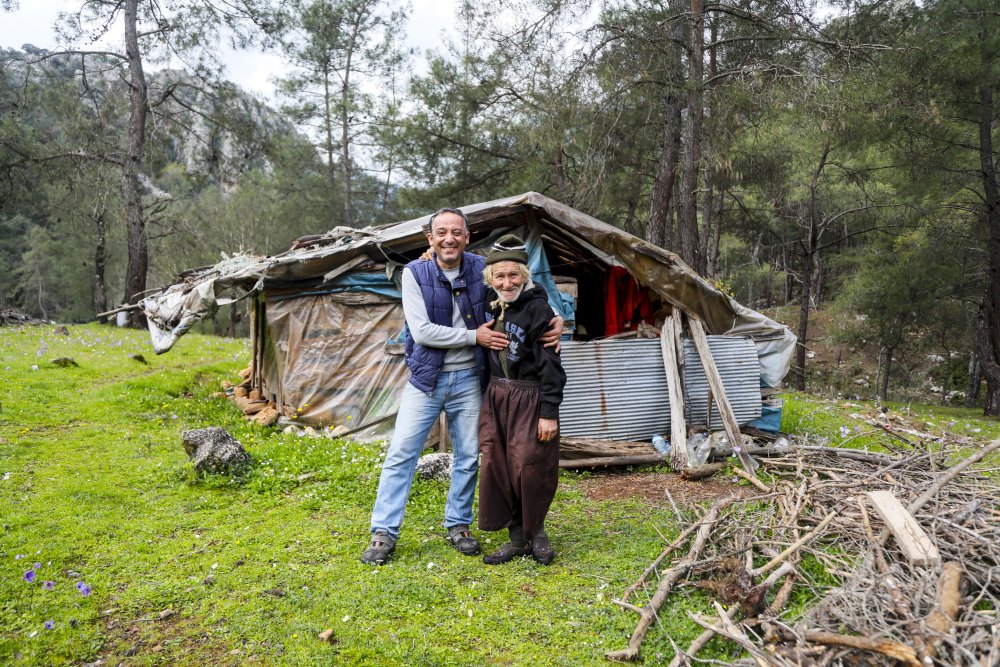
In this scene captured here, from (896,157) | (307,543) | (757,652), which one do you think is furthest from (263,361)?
(896,157)

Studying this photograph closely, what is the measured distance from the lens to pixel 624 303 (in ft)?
23.2

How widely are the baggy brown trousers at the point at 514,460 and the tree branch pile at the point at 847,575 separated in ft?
2.31

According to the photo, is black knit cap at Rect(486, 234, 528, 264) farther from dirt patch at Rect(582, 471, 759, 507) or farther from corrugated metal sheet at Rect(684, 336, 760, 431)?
corrugated metal sheet at Rect(684, 336, 760, 431)

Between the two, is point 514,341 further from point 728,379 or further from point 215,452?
point 728,379

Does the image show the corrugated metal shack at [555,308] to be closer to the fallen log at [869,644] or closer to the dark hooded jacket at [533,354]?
the dark hooded jacket at [533,354]

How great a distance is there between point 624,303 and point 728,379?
1487 millimetres

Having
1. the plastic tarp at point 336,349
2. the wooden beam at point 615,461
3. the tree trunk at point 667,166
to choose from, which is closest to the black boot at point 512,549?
the wooden beam at point 615,461

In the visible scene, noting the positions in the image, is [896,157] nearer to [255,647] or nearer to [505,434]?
[505,434]

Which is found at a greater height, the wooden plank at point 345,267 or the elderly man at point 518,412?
the wooden plank at point 345,267

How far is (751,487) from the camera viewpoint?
→ 4.95m

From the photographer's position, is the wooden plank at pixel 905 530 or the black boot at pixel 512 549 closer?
the wooden plank at pixel 905 530

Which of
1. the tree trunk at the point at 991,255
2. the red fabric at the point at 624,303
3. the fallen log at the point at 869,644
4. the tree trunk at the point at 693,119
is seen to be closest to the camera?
the fallen log at the point at 869,644

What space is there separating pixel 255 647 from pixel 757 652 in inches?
84.5

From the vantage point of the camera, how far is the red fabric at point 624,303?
6957 millimetres
